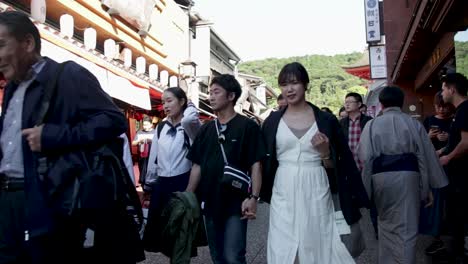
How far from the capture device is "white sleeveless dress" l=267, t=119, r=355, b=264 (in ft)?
10.8

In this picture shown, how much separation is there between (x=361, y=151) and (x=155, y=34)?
1485cm

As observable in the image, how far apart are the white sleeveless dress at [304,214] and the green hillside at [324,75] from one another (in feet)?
204

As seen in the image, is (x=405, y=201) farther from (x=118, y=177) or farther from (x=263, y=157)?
(x=118, y=177)

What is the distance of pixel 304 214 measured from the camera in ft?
10.9

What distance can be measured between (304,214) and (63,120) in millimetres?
1817

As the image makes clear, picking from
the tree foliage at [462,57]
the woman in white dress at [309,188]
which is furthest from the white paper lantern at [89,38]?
the woman in white dress at [309,188]

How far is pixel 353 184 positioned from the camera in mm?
3416

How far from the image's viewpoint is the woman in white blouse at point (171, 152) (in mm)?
4539

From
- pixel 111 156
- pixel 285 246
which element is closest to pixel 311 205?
pixel 285 246

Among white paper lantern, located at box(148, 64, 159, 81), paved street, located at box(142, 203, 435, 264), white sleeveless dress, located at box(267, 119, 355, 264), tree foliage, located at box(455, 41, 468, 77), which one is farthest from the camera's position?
white paper lantern, located at box(148, 64, 159, 81)

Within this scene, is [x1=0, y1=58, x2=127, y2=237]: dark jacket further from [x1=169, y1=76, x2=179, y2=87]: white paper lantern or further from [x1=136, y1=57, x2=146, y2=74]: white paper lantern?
[x1=169, y1=76, x2=179, y2=87]: white paper lantern

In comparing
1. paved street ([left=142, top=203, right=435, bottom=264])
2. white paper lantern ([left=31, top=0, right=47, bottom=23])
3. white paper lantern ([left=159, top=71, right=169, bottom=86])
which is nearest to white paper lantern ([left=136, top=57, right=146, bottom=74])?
white paper lantern ([left=159, top=71, right=169, bottom=86])

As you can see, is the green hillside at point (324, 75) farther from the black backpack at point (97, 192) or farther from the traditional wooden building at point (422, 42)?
the black backpack at point (97, 192)

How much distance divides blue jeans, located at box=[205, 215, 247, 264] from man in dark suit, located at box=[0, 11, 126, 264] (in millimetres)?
1648
